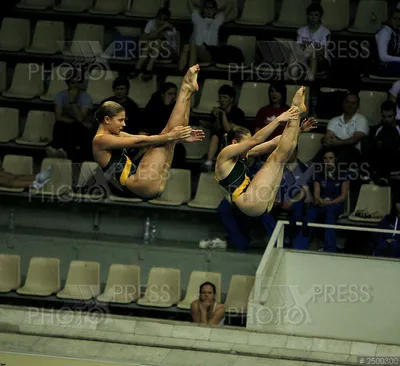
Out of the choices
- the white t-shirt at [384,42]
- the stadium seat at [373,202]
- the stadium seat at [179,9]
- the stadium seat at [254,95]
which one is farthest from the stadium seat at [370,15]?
the stadium seat at [373,202]

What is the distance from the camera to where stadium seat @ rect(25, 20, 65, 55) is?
55.6 ft

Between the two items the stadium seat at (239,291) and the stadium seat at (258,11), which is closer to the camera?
the stadium seat at (239,291)

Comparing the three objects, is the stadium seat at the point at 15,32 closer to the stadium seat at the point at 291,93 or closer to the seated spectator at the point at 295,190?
the stadium seat at the point at 291,93

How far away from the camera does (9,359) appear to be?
40.2 ft

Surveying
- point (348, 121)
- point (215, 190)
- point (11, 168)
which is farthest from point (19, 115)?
point (348, 121)

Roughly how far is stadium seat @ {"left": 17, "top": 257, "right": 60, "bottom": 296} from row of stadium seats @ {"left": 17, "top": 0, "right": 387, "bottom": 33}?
3.92 meters

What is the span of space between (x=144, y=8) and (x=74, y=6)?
102 centimetres

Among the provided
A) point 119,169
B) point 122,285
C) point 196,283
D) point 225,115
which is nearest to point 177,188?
point 225,115

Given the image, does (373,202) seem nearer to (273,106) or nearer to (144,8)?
(273,106)

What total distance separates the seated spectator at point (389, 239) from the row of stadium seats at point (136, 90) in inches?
66.4

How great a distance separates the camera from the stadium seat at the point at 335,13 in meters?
16.6

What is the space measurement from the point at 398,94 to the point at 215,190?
2.62 m

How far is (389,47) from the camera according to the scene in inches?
620

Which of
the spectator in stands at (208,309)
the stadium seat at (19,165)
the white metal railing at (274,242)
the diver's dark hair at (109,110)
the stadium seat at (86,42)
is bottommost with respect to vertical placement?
the spectator in stands at (208,309)
